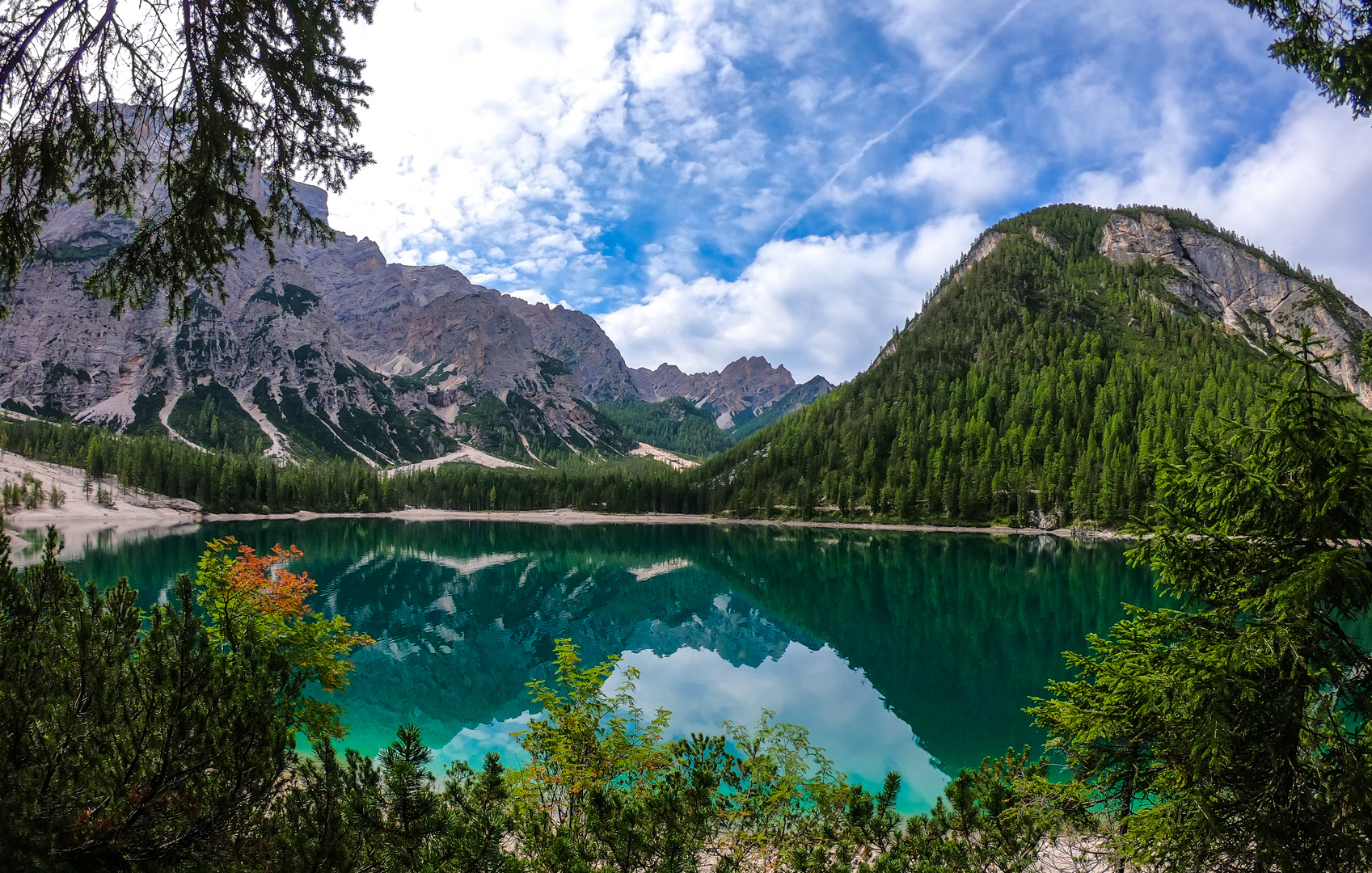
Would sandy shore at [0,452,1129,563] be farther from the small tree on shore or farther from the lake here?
the small tree on shore

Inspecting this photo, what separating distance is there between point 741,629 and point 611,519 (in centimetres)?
10791

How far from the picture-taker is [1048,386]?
13450 cm

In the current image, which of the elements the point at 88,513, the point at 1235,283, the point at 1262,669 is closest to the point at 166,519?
the point at 88,513

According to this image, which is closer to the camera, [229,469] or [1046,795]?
[1046,795]

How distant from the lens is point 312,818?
381cm

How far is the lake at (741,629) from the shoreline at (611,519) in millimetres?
19589

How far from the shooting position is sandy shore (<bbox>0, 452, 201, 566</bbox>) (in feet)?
256

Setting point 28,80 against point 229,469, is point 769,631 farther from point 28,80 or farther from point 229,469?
point 229,469

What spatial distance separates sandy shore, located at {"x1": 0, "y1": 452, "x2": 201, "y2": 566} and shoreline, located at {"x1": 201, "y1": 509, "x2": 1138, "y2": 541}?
690 cm

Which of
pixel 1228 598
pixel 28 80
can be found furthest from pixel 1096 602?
pixel 28 80

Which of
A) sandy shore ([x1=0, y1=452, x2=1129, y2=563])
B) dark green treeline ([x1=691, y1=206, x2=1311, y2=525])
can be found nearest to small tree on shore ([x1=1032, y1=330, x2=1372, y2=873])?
sandy shore ([x1=0, y1=452, x2=1129, y2=563])

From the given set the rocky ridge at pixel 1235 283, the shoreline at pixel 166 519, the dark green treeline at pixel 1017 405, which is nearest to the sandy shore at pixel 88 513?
the shoreline at pixel 166 519

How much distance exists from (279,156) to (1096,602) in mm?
48232

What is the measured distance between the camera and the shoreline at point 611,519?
3976 inches
